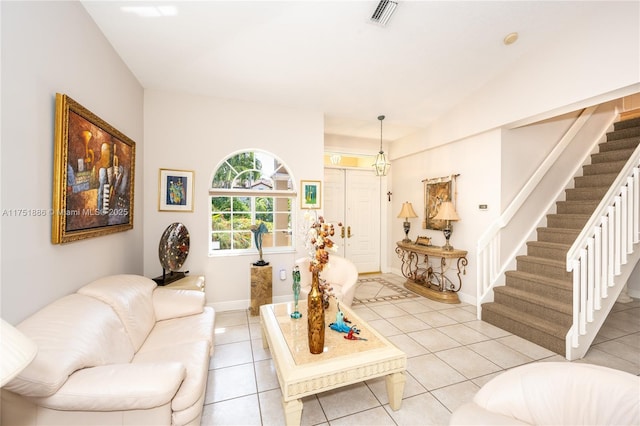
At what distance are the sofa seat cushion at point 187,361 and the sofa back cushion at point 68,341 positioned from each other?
0.48ft

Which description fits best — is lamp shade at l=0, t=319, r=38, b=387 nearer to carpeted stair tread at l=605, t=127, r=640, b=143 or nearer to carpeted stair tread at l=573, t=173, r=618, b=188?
carpeted stair tread at l=573, t=173, r=618, b=188

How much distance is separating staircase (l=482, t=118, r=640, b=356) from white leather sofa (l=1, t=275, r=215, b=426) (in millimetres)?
3331

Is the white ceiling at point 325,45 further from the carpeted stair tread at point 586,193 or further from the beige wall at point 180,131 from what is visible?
the carpeted stair tread at point 586,193

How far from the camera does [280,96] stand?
12.2ft

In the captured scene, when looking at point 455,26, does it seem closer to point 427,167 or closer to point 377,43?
point 377,43

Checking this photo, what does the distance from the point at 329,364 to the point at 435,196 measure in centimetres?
392

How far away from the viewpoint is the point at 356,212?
567 centimetres

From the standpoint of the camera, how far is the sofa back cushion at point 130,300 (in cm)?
190

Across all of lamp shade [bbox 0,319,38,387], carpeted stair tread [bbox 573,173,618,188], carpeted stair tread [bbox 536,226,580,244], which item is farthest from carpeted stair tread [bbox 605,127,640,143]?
lamp shade [bbox 0,319,38,387]

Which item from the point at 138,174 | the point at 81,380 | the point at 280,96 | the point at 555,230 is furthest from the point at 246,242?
the point at 555,230

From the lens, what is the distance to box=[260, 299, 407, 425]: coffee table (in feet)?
5.13

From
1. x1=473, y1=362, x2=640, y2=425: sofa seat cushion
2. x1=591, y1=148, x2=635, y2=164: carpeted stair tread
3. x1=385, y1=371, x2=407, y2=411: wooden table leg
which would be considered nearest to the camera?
A: x1=473, y1=362, x2=640, y2=425: sofa seat cushion

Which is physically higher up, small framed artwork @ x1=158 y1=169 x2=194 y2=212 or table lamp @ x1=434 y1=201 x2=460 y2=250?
small framed artwork @ x1=158 y1=169 x2=194 y2=212

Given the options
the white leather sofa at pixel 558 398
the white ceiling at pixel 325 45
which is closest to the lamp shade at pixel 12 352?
the white leather sofa at pixel 558 398
